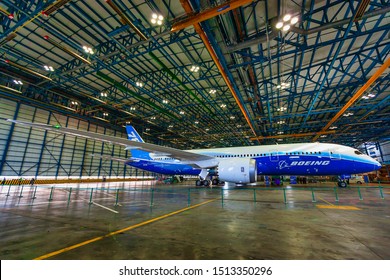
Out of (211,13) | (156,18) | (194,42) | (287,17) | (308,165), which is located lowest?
(308,165)

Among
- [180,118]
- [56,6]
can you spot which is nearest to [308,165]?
[180,118]

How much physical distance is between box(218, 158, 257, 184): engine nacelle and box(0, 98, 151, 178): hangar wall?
68.2 ft

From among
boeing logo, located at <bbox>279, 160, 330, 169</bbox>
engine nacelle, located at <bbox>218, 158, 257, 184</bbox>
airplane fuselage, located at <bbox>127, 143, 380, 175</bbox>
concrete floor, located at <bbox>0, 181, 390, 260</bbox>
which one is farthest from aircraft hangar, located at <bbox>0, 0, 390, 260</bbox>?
boeing logo, located at <bbox>279, 160, 330, 169</bbox>

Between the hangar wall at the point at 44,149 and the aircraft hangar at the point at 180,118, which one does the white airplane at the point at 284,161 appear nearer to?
the aircraft hangar at the point at 180,118

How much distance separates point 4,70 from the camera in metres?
17.7

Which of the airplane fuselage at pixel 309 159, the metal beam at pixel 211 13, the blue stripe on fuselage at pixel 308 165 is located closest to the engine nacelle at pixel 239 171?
the airplane fuselage at pixel 309 159

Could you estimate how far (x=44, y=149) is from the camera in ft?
83.5

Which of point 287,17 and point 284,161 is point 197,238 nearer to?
point 287,17

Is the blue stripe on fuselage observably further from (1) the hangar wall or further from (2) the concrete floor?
(1) the hangar wall

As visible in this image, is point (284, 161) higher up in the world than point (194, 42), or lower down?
lower down

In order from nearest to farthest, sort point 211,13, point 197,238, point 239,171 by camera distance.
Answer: point 197,238 < point 211,13 < point 239,171

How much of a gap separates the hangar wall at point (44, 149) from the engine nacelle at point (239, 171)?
2079cm

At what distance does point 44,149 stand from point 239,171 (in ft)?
99.0

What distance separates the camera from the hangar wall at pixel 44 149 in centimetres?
2178
